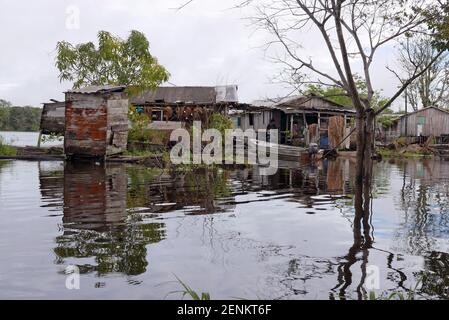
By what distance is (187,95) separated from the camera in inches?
1330

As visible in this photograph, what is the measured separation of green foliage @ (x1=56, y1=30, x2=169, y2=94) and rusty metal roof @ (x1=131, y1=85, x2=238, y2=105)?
17.1ft

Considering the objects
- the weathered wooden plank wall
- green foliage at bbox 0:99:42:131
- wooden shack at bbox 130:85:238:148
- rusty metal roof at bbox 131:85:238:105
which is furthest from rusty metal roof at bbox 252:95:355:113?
green foliage at bbox 0:99:42:131

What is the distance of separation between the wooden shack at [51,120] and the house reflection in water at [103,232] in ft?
48.0

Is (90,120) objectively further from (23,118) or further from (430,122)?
(23,118)

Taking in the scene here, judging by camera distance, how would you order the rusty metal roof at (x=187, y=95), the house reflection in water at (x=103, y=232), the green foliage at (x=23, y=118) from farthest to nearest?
1. the green foliage at (x=23, y=118)
2. the rusty metal roof at (x=187, y=95)
3. the house reflection in water at (x=103, y=232)

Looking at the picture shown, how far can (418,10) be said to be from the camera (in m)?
12.3

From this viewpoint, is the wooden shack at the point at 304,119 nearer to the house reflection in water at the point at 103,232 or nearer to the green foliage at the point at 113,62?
the green foliage at the point at 113,62

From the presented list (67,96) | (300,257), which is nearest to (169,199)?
(300,257)

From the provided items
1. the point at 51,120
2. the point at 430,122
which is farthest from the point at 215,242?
the point at 430,122

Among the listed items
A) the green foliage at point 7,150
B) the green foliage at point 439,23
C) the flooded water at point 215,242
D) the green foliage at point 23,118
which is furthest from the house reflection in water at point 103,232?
the green foliage at point 23,118

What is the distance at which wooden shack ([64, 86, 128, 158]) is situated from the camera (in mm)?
19922

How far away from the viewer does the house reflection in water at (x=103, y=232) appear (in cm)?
567

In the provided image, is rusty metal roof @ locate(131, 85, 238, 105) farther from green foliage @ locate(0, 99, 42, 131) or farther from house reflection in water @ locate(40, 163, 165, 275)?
green foliage @ locate(0, 99, 42, 131)

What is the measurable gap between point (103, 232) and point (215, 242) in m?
1.78
